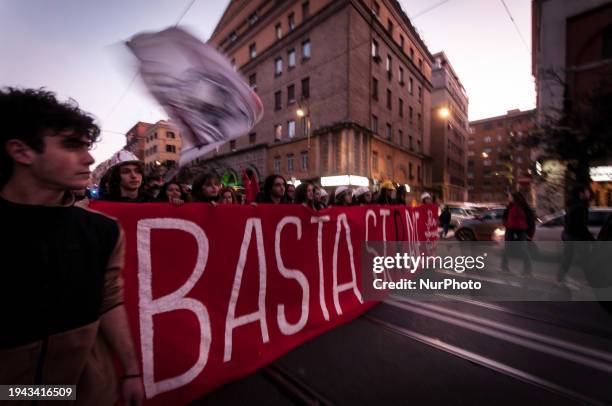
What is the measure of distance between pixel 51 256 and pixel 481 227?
12.0 metres

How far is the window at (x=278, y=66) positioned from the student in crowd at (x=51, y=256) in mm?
27336

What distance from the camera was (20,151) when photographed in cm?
105

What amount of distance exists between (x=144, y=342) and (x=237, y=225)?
3.57ft

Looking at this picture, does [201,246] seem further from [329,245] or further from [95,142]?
[329,245]

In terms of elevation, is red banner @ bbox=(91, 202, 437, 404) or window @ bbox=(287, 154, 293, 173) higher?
window @ bbox=(287, 154, 293, 173)

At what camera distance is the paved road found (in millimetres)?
2299

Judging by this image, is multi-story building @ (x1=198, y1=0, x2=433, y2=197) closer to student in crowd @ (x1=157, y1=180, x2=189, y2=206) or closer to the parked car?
the parked car

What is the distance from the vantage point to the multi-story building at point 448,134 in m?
40.0

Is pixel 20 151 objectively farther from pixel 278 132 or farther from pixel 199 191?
pixel 278 132

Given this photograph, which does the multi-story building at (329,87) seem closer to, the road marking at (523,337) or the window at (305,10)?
the window at (305,10)

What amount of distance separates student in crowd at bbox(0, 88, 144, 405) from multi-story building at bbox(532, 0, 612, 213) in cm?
1948

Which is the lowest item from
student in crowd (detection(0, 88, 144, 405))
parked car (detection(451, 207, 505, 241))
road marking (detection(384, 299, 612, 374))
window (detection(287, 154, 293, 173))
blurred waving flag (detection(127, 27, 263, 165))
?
road marking (detection(384, 299, 612, 374))

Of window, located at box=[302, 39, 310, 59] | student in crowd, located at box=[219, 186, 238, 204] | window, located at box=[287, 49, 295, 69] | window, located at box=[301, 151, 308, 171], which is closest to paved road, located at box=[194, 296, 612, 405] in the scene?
student in crowd, located at box=[219, 186, 238, 204]

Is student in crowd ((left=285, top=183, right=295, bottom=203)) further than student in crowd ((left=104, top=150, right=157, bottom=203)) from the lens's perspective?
Yes
